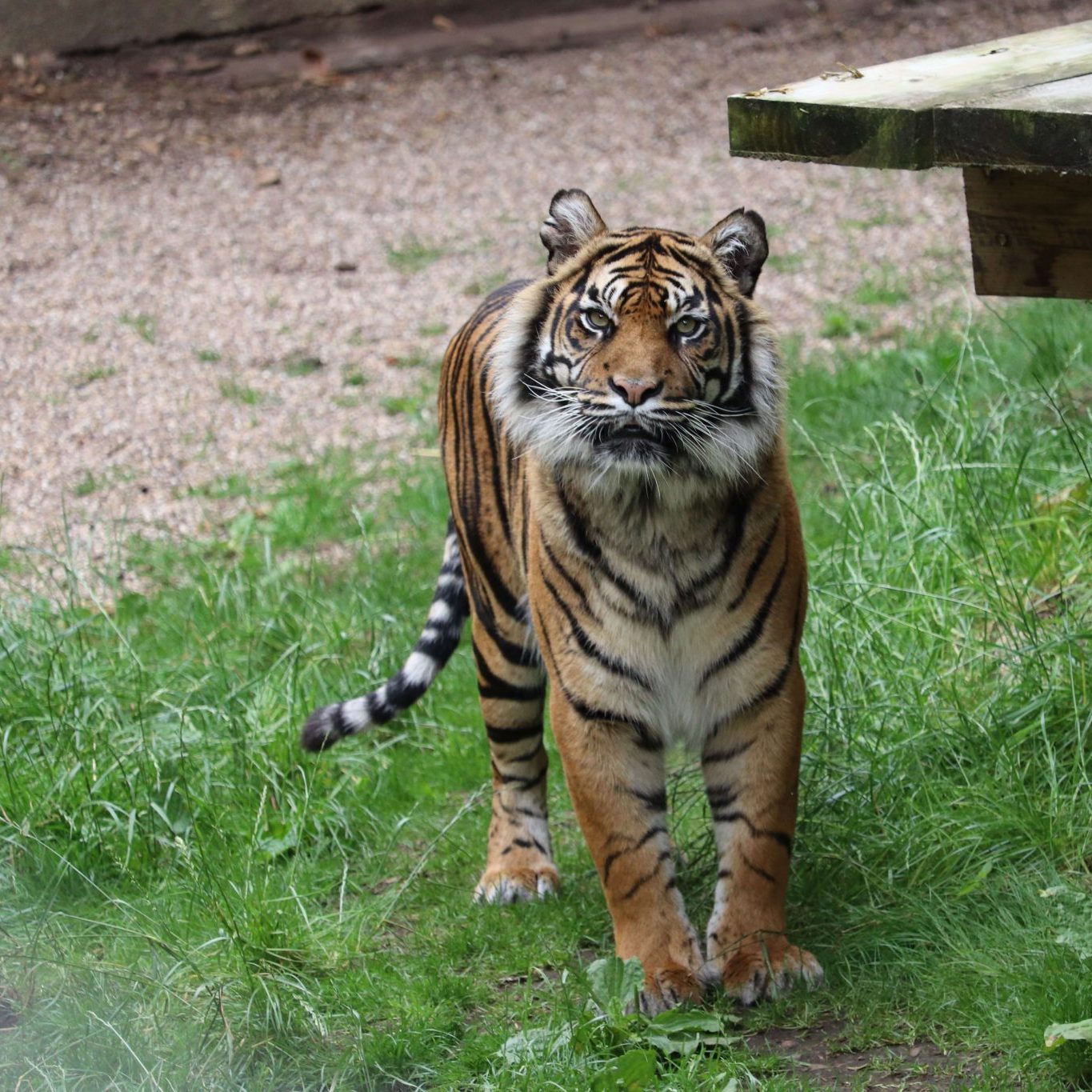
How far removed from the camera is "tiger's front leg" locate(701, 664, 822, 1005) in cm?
310

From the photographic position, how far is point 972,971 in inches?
116

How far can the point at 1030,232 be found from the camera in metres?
2.99

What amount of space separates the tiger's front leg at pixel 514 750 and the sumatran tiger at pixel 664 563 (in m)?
0.54

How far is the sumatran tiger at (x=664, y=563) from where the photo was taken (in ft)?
9.91

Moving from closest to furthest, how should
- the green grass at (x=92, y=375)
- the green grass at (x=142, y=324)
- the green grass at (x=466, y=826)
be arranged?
the green grass at (x=466, y=826), the green grass at (x=92, y=375), the green grass at (x=142, y=324)

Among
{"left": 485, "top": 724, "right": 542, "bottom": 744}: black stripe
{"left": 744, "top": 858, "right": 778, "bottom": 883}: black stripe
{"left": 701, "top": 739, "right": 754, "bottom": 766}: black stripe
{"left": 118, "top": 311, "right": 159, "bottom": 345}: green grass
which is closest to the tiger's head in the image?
{"left": 701, "top": 739, "right": 754, "bottom": 766}: black stripe

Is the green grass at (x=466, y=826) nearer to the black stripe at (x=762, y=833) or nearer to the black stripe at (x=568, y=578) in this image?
the black stripe at (x=762, y=833)

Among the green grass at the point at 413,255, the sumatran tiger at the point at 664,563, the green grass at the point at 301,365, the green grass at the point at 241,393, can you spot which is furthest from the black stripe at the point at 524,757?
the green grass at the point at 413,255

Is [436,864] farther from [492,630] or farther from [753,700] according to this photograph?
[753,700]

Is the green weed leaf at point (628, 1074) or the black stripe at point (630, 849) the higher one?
the black stripe at point (630, 849)

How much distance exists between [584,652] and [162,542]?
314cm

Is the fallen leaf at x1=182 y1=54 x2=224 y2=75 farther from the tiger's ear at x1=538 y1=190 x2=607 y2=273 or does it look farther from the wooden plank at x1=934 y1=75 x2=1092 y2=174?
the wooden plank at x1=934 y1=75 x2=1092 y2=174

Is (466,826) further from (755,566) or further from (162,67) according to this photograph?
(162,67)

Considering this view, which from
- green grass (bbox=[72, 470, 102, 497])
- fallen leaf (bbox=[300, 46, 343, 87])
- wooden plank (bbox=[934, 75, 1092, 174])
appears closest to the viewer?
wooden plank (bbox=[934, 75, 1092, 174])
